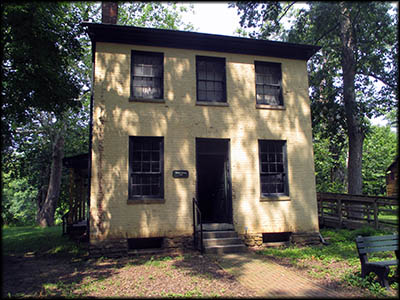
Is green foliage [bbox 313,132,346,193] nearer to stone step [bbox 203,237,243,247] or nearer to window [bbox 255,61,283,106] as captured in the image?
window [bbox 255,61,283,106]

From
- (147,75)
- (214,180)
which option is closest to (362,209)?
(214,180)

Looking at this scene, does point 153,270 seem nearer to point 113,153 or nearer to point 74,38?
point 113,153

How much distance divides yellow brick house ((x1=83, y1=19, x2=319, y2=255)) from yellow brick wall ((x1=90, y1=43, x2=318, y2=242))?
0.11 feet

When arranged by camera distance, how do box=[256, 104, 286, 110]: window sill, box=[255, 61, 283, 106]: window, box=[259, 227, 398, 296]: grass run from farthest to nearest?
box=[255, 61, 283, 106]: window → box=[256, 104, 286, 110]: window sill → box=[259, 227, 398, 296]: grass

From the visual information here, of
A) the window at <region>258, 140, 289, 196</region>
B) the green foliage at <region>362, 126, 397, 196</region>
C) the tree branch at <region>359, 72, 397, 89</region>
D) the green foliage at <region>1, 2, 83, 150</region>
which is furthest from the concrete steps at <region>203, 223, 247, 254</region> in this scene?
the green foliage at <region>362, 126, 397, 196</region>

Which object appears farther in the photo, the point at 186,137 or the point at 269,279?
the point at 186,137

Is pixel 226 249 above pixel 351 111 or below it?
below

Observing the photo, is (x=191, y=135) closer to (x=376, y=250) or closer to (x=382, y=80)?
(x=376, y=250)

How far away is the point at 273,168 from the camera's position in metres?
11.0

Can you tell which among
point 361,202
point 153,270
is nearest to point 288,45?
point 361,202

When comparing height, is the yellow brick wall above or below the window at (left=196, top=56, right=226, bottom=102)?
below

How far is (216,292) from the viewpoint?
5762 mm

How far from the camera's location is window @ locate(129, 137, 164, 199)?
9.81 m

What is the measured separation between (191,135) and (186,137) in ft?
0.64
